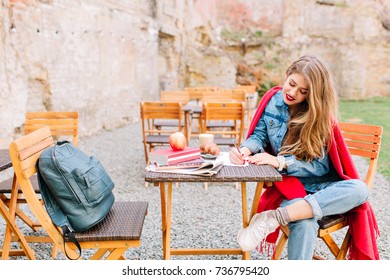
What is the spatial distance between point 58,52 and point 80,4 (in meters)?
1.27

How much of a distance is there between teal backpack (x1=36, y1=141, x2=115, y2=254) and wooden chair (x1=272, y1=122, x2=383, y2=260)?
109cm

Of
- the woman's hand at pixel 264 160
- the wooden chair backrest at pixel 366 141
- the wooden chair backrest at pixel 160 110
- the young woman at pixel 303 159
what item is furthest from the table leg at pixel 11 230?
the wooden chair backrest at pixel 160 110

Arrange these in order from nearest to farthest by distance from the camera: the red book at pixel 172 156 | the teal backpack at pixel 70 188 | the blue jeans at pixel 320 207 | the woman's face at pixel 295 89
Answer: the teal backpack at pixel 70 188 → the blue jeans at pixel 320 207 → the red book at pixel 172 156 → the woman's face at pixel 295 89

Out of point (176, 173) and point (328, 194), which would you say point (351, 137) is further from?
point (176, 173)

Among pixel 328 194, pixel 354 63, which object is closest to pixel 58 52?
pixel 328 194

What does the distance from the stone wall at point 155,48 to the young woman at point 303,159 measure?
378mm

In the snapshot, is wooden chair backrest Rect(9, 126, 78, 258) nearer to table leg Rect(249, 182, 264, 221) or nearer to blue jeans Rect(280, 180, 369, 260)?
table leg Rect(249, 182, 264, 221)

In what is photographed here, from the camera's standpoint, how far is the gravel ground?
3.31 meters

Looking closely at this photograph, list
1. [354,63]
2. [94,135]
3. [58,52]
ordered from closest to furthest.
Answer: [58,52]
[94,135]
[354,63]

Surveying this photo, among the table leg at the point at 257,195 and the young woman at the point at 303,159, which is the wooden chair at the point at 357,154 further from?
the table leg at the point at 257,195

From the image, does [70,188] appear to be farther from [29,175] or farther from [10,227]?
[10,227]

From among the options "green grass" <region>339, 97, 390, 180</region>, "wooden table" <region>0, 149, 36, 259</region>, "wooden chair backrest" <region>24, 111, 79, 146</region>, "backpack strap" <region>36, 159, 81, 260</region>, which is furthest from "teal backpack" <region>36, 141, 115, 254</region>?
"green grass" <region>339, 97, 390, 180</region>

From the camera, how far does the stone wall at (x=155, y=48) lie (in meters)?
6.77

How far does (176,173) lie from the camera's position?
2234mm
